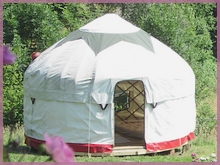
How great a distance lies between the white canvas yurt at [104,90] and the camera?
657 cm

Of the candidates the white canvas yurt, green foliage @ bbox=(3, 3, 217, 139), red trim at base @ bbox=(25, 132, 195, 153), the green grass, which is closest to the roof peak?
the white canvas yurt

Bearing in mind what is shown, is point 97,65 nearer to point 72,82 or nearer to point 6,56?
point 72,82

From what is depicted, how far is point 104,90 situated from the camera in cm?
650

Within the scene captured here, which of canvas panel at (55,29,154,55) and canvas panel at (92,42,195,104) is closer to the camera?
canvas panel at (92,42,195,104)

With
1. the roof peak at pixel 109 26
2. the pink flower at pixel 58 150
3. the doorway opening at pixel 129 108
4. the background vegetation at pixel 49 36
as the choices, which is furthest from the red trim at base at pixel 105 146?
the pink flower at pixel 58 150

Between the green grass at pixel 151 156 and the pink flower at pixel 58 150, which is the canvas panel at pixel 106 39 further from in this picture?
the pink flower at pixel 58 150

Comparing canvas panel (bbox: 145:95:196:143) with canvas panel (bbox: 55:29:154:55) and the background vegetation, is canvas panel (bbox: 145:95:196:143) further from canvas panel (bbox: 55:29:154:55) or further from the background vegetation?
the background vegetation

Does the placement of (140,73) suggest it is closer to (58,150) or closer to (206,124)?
(206,124)

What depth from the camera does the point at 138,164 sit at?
21.3 feet

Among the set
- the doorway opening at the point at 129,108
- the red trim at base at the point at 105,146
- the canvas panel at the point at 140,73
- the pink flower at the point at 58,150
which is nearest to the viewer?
the pink flower at the point at 58,150

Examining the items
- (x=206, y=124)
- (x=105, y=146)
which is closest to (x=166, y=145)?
(x=105, y=146)

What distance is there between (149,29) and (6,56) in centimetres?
906

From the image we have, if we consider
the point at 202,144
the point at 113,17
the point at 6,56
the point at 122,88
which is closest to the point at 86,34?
the point at 113,17

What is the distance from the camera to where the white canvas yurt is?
6570 mm
